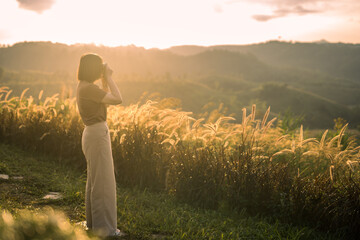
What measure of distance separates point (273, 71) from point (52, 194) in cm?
8258

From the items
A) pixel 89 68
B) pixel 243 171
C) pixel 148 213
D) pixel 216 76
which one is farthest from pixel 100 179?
pixel 216 76

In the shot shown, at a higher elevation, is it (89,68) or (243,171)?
(89,68)

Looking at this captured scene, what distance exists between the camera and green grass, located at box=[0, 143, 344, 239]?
3408 mm

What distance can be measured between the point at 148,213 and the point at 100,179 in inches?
38.5

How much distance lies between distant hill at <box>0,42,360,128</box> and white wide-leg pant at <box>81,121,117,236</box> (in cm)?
395

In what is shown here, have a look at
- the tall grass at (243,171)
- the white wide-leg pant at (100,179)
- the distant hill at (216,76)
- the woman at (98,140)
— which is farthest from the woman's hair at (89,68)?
the distant hill at (216,76)

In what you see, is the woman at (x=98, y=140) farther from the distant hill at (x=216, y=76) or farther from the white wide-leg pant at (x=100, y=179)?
the distant hill at (x=216, y=76)

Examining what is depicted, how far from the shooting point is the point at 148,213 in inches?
150

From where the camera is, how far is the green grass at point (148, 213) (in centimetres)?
341

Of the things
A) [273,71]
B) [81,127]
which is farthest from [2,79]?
[273,71]

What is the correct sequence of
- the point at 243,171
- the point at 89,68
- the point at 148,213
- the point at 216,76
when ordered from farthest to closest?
the point at 216,76 < the point at 243,171 < the point at 148,213 < the point at 89,68

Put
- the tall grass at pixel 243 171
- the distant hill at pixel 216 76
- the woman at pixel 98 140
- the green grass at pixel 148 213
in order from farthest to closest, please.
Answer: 1. the distant hill at pixel 216 76
2. the tall grass at pixel 243 171
3. the green grass at pixel 148 213
4. the woman at pixel 98 140

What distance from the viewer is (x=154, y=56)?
73812 millimetres

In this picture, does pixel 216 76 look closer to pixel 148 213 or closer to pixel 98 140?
pixel 148 213
